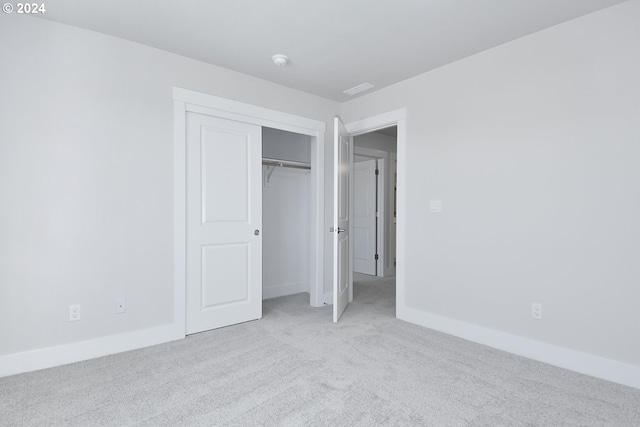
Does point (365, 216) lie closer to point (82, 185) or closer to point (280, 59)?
point (280, 59)

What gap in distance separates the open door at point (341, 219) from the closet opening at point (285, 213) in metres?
0.52

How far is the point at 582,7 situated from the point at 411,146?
5.29 feet

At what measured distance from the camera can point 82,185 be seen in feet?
8.33

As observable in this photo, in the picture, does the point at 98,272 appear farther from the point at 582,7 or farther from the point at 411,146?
the point at 582,7

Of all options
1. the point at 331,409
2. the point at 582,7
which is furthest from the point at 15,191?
the point at 582,7

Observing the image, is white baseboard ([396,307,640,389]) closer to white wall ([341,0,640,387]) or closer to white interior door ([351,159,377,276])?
white wall ([341,0,640,387])

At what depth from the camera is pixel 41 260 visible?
2.39 meters

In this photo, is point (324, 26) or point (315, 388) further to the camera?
point (324, 26)

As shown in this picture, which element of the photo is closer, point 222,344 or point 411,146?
point 222,344

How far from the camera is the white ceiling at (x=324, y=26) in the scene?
223cm

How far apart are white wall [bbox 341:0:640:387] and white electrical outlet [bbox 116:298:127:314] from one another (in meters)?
2.57

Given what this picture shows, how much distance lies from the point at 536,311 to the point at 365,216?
3.69 m

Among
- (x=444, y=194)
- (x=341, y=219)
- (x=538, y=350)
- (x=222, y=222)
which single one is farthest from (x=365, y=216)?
(x=538, y=350)

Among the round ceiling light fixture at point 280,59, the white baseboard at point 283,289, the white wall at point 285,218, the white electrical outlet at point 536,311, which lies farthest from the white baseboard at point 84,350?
the white electrical outlet at point 536,311
